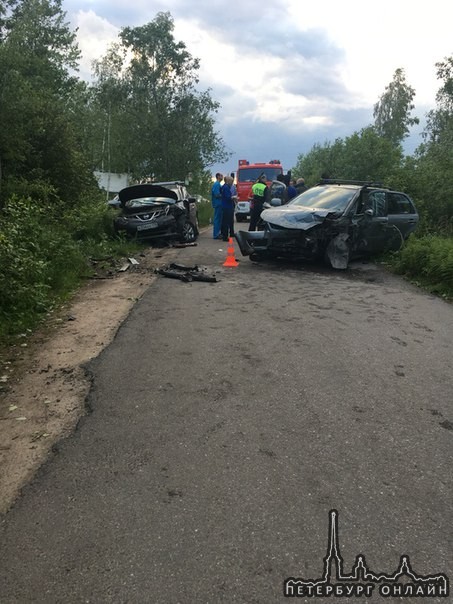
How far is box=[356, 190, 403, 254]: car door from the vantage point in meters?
10.8

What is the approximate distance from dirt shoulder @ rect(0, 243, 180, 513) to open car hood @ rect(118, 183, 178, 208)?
589cm

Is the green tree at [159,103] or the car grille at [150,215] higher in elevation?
the green tree at [159,103]

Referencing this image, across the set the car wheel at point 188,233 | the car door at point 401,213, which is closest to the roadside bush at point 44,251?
the car wheel at point 188,233

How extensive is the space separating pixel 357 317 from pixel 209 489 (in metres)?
4.43

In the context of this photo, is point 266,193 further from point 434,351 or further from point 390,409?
point 390,409

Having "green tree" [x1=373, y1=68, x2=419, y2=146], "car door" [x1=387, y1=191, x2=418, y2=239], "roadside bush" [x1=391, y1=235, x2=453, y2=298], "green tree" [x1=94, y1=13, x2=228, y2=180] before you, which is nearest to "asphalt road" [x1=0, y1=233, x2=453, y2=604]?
"roadside bush" [x1=391, y1=235, x2=453, y2=298]

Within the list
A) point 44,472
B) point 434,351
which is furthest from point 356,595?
point 434,351

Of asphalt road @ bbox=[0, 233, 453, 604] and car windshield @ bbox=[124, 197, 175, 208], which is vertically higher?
car windshield @ bbox=[124, 197, 175, 208]

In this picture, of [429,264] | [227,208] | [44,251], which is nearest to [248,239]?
[429,264]

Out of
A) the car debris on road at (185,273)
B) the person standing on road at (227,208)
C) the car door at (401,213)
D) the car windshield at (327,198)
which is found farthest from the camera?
the person standing on road at (227,208)

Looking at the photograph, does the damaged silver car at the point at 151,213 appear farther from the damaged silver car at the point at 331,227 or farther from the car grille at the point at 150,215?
the damaged silver car at the point at 331,227

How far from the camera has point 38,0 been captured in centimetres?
3102

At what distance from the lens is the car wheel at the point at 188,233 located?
1402cm

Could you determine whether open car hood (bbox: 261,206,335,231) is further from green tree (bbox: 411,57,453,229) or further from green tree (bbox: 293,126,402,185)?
green tree (bbox: 293,126,402,185)
